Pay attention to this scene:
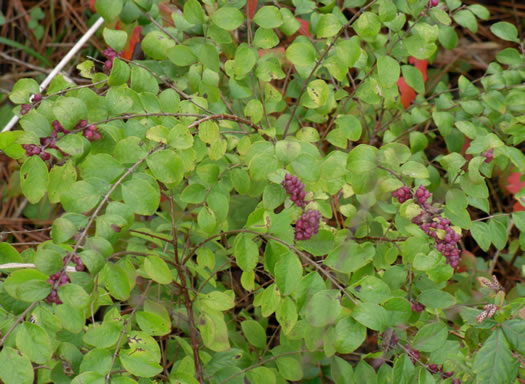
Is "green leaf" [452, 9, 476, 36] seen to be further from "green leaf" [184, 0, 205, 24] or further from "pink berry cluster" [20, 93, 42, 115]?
"pink berry cluster" [20, 93, 42, 115]

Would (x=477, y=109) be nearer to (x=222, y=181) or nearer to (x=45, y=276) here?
(x=222, y=181)

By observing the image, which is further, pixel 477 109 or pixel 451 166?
pixel 477 109

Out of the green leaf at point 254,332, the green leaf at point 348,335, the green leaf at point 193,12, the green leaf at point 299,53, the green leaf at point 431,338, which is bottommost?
the green leaf at point 254,332

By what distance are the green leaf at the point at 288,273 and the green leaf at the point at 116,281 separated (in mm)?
223

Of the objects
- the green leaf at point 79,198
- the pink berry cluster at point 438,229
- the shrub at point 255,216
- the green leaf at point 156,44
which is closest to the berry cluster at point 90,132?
the shrub at point 255,216

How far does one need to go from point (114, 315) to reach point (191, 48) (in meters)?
0.56

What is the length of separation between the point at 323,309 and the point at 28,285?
40 centimetres

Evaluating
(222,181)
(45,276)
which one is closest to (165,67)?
(222,181)

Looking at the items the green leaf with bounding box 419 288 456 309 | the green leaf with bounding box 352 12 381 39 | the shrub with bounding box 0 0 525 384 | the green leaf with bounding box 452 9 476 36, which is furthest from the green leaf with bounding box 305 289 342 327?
the green leaf with bounding box 452 9 476 36

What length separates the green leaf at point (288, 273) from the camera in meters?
0.86

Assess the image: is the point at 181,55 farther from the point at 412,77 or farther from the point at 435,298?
the point at 435,298

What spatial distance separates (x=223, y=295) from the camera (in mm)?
1050

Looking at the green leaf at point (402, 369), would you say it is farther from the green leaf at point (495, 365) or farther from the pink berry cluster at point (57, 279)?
the pink berry cluster at point (57, 279)

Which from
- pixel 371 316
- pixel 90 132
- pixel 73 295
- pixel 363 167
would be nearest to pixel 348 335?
pixel 371 316
